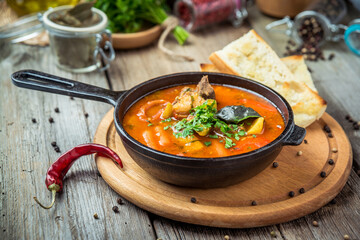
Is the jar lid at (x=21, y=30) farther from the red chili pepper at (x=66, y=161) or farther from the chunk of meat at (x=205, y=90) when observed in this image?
the chunk of meat at (x=205, y=90)

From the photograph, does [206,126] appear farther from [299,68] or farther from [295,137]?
[299,68]

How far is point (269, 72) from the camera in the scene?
366cm

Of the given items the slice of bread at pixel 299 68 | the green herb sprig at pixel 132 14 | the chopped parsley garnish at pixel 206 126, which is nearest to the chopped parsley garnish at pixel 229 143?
the chopped parsley garnish at pixel 206 126

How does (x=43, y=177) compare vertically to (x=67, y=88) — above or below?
below

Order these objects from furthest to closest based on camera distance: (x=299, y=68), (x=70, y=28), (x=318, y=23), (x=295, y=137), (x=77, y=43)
→ (x=318, y=23) < (x=77, y=43) < (x=70, y=28) < (x=299, y=68) < (x=295, y=137)

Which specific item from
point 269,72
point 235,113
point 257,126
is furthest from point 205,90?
point 269,72

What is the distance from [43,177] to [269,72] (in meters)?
2.08

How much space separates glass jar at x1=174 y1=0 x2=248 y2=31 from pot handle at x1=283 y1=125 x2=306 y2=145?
9.04ft

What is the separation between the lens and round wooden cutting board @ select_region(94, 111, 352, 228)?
2.57 metres

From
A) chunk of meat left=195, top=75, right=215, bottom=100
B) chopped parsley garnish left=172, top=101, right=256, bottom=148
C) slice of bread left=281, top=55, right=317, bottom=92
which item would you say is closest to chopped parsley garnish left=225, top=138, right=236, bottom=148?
chopped parsley garnish left=172, top=101, right=256, bottom=148

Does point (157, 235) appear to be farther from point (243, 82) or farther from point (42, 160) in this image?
point (243, 82)

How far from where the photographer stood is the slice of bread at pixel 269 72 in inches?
133

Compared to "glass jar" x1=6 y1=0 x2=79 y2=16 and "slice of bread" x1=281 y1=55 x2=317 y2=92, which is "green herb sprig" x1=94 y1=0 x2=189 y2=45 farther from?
"slice of bread" x1=281 y1=55 x2=317 y2=92

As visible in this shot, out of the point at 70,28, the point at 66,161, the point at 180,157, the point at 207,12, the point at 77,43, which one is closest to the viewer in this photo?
the point at 180,157
